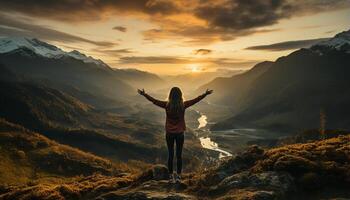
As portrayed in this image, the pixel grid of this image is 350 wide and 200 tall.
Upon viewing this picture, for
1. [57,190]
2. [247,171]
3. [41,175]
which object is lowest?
[41,175]

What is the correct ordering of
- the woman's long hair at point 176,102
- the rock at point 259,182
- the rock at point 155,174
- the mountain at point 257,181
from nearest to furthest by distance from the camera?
the mountain at point 257,181, the rock at point 259,182, the woman's long hair at point 176,102, the rock at point 155,174

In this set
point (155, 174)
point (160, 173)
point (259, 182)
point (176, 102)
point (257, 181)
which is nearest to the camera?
point (259, 182)

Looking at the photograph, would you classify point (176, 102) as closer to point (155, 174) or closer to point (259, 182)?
point (259, 182)

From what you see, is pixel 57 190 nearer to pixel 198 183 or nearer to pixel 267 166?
pixel 198 183

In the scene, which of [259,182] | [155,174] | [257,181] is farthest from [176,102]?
[155,174]

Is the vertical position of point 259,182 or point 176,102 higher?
point 176,102

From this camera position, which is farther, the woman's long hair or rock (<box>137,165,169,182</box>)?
rock (<box>137,165,169,182</box>)

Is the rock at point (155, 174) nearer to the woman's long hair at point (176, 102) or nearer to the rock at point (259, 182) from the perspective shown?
the rock at point (259, 182)

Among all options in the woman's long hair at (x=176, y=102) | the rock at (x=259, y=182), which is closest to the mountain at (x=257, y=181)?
the rock at (x=259, y=182)

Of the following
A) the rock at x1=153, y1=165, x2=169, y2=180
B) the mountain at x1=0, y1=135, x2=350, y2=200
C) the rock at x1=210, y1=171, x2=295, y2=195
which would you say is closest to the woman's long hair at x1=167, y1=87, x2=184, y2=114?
the mountain at x1=0, y1=135, x2=350, y2=200

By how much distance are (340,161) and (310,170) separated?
8.70 feet

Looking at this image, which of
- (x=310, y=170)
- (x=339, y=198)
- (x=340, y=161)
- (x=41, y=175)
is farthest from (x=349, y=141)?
(x=41, y=175)

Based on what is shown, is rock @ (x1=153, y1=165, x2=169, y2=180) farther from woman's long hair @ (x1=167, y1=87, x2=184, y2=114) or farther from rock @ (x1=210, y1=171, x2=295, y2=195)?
woman's long hair @ (x1=167, y1=87, x2=184, y2=114)

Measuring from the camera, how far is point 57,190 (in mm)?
30391
